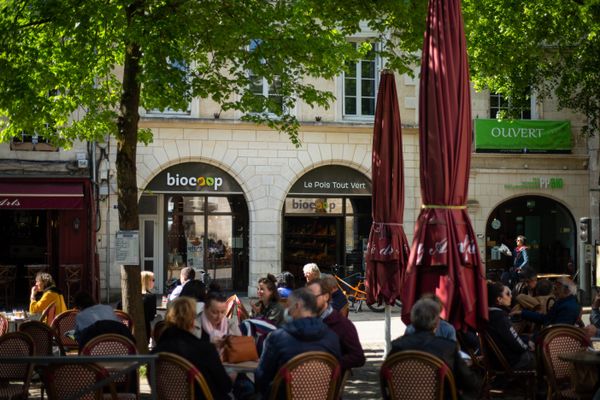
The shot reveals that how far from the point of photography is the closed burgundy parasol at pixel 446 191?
7.83 meters

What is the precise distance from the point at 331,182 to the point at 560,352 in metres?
17.1

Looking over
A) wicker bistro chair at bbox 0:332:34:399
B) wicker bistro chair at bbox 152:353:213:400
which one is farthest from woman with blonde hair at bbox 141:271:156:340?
wicker bistro chair at bbox 152:353:213:400

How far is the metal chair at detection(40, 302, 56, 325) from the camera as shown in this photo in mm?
11839

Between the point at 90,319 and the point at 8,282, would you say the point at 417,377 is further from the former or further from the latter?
the point at 8,282

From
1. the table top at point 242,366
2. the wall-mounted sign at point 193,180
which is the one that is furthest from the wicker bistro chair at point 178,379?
the wall-mounted sign at point 193,180

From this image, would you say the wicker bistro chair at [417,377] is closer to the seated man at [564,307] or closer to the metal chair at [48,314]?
the seated man at [564,307]

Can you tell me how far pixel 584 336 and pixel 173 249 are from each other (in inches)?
709

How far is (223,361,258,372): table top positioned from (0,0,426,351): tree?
3.79m

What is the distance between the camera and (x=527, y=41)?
1958 cm

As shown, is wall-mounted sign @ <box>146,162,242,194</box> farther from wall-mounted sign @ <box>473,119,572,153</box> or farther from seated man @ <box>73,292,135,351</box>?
seated man @ <box>73,292,135,351</box>

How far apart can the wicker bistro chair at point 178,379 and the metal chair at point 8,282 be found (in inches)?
637

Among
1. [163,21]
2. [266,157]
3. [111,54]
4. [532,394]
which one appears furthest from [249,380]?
[266,157]

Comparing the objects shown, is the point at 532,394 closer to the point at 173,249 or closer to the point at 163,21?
the point at 163,21

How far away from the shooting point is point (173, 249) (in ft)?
82.4
